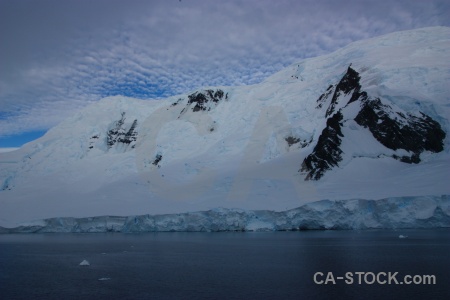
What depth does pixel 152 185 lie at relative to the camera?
69938mm

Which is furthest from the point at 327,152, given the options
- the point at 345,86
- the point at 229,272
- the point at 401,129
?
the point at 229,272

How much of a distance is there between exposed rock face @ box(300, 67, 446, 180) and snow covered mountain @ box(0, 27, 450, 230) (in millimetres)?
146

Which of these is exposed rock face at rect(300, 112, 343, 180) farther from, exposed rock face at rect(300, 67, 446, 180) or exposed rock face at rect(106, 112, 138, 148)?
exposed rock face at rect(106, 112, 138, 148)

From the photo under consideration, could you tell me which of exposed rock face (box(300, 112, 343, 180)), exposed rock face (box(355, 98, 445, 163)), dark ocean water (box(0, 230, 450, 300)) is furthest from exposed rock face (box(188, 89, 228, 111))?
dark ocean water (box(0, 230, 450, 300))

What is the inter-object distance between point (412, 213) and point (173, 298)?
108ft

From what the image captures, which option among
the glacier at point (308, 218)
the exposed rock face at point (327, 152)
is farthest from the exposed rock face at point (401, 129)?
the glacier at point (308, 218)

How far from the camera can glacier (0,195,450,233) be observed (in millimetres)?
42031

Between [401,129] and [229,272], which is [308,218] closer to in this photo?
[401,129]

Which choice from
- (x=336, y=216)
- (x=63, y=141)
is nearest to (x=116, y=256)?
(x=336, y=216)

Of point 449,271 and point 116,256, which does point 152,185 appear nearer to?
point 116,256

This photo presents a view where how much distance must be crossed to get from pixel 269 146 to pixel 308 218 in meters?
24.9

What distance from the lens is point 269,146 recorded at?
69.6 meters

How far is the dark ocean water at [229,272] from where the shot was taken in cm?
1723

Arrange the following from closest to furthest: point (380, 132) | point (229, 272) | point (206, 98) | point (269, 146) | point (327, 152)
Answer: point (229, 272) → point (380, 132) → point (327, 152) → point (269, 146) → point (206, 98)
